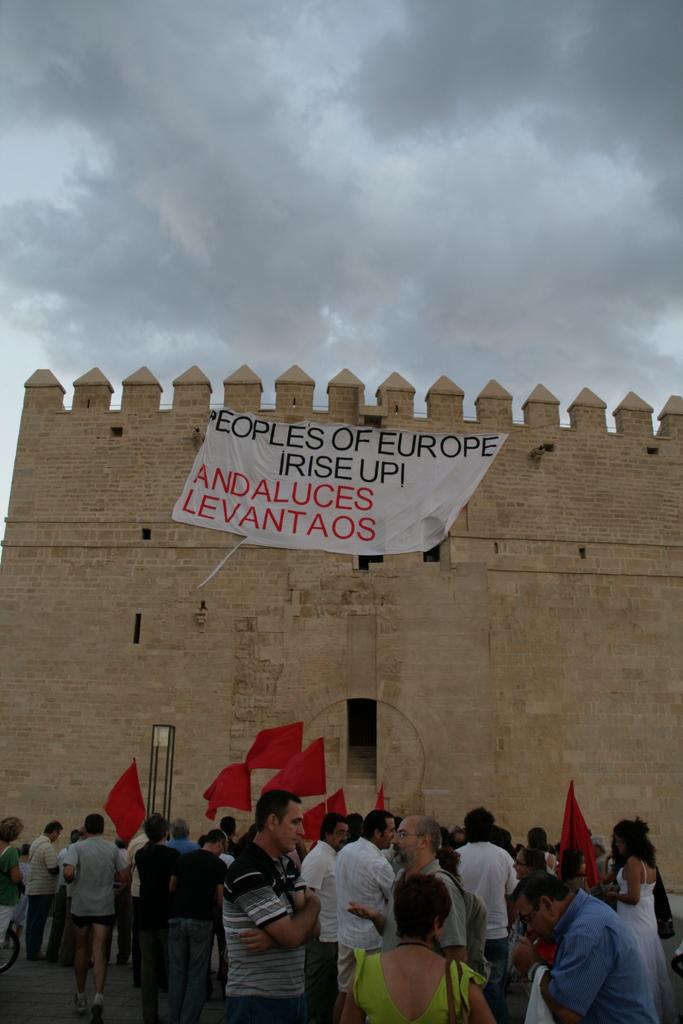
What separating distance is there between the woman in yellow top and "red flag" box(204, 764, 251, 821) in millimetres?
5462

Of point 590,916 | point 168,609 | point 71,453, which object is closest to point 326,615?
point 168,609

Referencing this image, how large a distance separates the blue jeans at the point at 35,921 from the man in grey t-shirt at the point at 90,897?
1982mm

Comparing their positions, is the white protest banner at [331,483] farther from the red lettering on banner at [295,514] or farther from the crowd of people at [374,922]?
the crowd of people at [374,922]

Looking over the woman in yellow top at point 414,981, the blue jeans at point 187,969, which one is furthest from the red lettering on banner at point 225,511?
the woman in yellow top at point 414,981

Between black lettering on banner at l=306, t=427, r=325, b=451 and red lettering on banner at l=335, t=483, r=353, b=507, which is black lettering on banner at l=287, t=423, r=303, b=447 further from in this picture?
red lettering on banner at l=335, t=483, r=353, b=507

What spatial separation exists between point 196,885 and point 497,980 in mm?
1908

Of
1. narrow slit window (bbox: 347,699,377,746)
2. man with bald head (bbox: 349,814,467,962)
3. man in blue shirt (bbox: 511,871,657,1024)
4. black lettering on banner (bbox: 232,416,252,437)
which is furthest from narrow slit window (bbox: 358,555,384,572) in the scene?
man in blue shirt (bbox: 511,871,657,1024)

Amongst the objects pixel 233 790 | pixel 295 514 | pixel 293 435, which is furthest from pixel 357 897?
pixel 293 435

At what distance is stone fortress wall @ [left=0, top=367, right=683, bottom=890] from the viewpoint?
12.2m

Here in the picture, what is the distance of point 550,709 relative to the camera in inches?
499

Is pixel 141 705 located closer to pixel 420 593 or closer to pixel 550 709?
pixel 420 593

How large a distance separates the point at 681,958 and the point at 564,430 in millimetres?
11223

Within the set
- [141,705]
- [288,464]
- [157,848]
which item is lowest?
[157,848]

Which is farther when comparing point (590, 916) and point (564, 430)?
point (564, 430)
